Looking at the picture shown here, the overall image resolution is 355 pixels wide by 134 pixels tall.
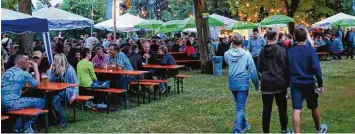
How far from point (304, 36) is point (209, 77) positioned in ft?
37.1

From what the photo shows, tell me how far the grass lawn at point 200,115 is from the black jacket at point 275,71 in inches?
58.3

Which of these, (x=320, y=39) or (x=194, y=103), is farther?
(x=320, y=39)

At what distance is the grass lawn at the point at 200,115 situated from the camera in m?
8.58

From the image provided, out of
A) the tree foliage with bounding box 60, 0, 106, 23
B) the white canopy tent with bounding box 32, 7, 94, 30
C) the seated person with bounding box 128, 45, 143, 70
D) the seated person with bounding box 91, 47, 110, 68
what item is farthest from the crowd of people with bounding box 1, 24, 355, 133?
the tree foliage with bounding box 60, 0, 106, 23

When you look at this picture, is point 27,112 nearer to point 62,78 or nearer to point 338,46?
point 62,78

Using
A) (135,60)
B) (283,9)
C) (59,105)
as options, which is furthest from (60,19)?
(283,9)

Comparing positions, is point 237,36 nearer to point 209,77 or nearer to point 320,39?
point 209,77

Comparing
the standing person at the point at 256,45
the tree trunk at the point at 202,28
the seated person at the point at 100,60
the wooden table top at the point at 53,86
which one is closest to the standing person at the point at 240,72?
the wooden table top at the point at 53,86

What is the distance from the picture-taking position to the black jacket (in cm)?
682

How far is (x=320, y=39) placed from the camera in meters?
26.6

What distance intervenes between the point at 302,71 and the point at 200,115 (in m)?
3.52

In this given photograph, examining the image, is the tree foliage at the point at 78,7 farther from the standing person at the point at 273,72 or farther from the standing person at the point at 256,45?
the standing person at the point at 273,72

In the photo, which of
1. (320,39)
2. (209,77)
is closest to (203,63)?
(209,77)

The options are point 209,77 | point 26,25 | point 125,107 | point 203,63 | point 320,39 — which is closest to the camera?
point 26,25
